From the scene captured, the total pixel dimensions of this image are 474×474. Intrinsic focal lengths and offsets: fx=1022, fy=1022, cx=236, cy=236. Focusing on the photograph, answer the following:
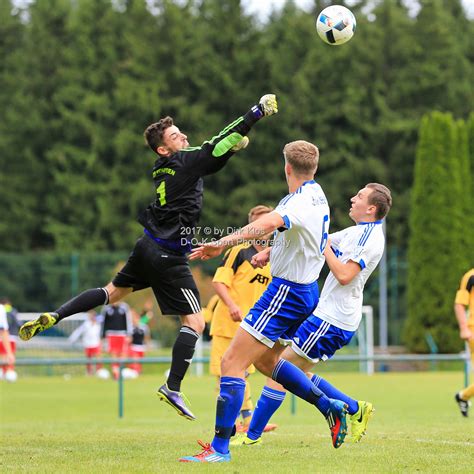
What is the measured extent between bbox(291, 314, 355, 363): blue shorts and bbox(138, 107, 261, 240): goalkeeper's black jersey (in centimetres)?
126

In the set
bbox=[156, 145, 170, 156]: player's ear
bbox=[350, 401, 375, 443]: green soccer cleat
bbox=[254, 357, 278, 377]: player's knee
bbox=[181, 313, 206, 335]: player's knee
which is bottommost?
bbox=[350, 401, 375, 443]: green soccer cleat

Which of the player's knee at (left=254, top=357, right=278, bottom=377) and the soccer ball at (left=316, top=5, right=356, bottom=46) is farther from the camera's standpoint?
the soccer ball at (left=316, top=5, right=356, bottom=46)

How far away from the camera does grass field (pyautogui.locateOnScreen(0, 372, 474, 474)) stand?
7367mm

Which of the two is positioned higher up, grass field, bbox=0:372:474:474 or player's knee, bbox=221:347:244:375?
player's knee, bbox=221:347:244:375

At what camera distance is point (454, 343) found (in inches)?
1182

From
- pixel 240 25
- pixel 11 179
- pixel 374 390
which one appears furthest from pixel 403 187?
pixel 374 390

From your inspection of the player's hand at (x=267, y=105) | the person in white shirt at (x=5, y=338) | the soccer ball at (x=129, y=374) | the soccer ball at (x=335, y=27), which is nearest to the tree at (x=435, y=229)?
the soccer ball at (x=129, y=374)

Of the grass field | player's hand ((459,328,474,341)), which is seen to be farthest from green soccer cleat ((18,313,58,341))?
player's hand ((459,328,474,341))

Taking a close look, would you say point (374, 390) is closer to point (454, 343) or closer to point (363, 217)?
point (454, 343)

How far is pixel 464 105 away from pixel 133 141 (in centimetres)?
1531

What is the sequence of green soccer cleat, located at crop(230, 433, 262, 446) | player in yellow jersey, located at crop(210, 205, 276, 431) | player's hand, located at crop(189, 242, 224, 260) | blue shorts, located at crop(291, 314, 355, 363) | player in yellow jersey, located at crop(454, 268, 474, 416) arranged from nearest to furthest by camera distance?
player's hand, located at crop(189, 242, 224, 260) < blue shorts, located at crop(291, 314, 355, 363) < green soccer cleat, located at crop(230, 433, 262, 446) < player in yellow jersey, located at crop(210, 205, 276, 431) < player in yellow jersey, located at crop(454, 268, 474, 416)

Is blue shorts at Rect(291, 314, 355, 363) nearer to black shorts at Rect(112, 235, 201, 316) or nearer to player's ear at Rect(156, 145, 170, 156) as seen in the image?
black shorts at Rect(112, 235, 201, 316)

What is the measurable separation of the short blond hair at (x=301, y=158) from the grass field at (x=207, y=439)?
7.14ft


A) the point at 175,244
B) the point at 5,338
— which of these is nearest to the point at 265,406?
the point at 175,244
